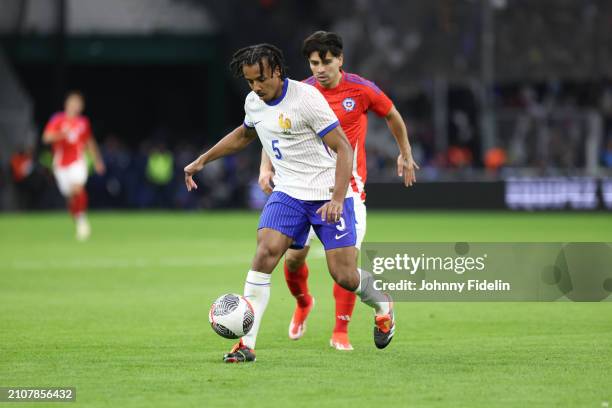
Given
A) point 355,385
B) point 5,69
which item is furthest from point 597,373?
point 5,69

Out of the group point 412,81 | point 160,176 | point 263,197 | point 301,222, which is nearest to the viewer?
point 301,222

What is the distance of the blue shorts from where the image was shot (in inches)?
354

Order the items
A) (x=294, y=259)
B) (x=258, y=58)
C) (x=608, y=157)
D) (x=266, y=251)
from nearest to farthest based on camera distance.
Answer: (x=258, y=58) → (x=266, y=251) → (x=294, y=259) → (x=608, y=157)

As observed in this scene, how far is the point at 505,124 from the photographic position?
116 ft

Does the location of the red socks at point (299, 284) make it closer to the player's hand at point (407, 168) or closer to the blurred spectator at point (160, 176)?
the player's hand at point (407, 168)

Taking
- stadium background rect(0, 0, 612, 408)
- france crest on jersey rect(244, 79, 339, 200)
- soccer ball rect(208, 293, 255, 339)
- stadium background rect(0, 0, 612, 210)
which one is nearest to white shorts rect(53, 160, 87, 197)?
stadium background rect(0, 0, 612, 408)

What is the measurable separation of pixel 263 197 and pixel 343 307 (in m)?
24.7

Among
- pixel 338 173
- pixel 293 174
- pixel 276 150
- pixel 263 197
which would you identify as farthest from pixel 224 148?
pixel 263 197

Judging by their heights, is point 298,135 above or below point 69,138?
above

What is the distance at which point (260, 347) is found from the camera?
9836 millimetres

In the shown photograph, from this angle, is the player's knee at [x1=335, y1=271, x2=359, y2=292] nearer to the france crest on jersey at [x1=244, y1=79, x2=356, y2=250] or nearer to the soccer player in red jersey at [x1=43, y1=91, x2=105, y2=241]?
the france crest on jersey at [x1=244, y1=79, x2=356, y2=250]

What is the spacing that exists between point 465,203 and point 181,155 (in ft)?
29.8

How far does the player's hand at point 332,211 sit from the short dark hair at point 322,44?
139 cm

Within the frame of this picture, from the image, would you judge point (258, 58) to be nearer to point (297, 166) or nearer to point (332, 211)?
point (297, 166)
